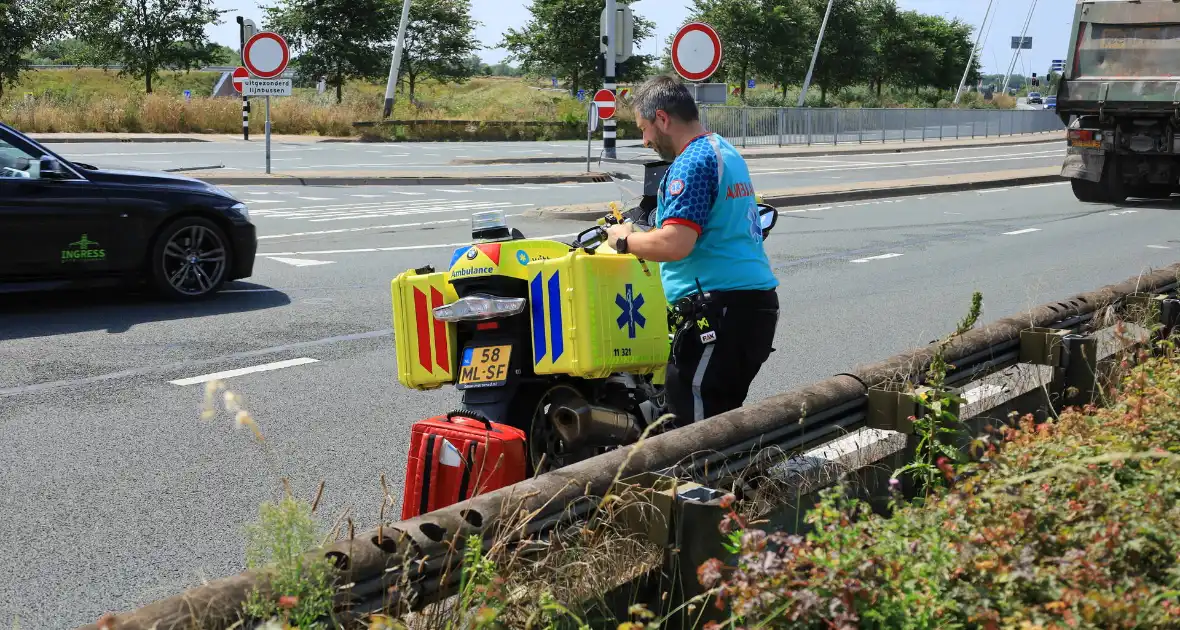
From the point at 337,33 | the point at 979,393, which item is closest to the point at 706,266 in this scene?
the point at 979,393

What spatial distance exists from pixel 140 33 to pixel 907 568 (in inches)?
2443

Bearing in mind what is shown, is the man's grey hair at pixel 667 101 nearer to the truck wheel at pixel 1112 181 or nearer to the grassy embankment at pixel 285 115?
the truck wheel at pixel 1112 181

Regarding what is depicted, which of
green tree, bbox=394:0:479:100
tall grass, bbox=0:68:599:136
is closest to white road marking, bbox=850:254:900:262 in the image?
tall grass, bbox=0:68:599:136

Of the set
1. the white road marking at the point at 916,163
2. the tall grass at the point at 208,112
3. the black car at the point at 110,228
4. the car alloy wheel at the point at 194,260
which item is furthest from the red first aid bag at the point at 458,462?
the tall grass at the point at 208,112

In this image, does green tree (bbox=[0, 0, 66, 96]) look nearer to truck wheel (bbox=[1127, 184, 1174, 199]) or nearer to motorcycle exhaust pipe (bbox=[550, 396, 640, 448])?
truck wheel (bbox=[1127, 184, 1174, 199])

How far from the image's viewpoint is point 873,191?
2212 cm

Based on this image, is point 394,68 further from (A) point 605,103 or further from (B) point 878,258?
(B) point 878,258

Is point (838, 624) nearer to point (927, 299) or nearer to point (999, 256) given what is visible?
point (927, 299)

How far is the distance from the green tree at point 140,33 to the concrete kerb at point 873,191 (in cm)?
4365

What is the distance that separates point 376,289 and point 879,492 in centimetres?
709

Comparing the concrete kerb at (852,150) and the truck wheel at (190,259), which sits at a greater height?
the concrete kerb at (852,150)

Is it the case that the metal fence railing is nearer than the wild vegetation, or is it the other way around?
the metal fence railing

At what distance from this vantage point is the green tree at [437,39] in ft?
225

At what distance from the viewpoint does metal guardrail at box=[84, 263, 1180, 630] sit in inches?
95.3
